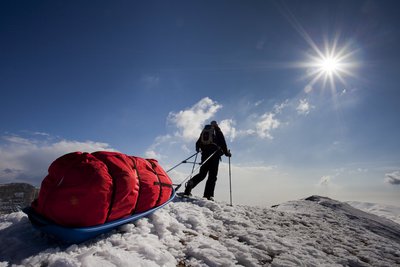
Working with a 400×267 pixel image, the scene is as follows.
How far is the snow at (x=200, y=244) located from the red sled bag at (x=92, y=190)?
43 centimetres

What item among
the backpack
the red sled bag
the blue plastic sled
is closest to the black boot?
the backpack

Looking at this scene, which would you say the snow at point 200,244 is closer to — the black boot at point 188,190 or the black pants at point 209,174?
the black boot at point 188,190

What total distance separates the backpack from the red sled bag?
5.13m

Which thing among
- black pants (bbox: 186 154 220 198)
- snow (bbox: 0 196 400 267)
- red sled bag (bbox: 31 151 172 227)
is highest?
black pants (bbox: 186 154 220 198)

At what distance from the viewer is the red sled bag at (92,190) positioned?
321 cm

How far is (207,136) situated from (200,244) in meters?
5.55

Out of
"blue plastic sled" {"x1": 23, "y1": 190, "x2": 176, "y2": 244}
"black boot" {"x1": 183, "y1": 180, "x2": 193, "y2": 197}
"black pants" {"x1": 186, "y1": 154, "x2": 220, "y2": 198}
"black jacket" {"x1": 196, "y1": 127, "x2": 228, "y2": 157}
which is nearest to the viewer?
"blue plastic sled" {"x1": 23, "y1": 190, "x2": 176, "y2": 244}

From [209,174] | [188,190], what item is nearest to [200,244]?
[188,190]

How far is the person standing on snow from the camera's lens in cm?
891

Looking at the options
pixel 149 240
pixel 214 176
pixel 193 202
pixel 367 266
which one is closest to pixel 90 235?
pixel 149 240

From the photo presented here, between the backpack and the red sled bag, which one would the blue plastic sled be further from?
the backpack

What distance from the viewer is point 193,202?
7219mm

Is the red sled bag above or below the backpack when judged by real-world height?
below

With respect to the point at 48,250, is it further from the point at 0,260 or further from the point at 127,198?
the point at 127,198
